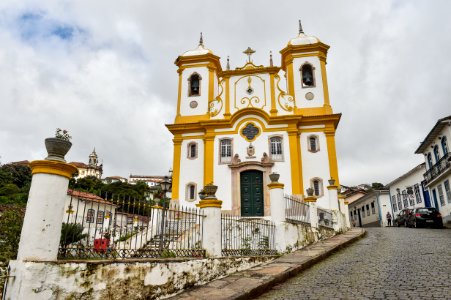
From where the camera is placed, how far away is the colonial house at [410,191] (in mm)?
29034

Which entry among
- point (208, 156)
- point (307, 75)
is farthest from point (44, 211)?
point (307, 75)

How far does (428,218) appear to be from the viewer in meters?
18.8

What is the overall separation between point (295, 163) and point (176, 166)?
6.60m

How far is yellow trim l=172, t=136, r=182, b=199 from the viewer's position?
18936 millimetres

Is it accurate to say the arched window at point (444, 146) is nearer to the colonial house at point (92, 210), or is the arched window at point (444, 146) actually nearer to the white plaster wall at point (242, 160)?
the white plaster wall at point (242, 160)

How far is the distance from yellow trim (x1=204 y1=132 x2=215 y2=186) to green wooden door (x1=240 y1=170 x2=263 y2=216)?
1724mm

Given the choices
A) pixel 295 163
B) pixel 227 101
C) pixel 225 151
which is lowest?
pixel 295 163

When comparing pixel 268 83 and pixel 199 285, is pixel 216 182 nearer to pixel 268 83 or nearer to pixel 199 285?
pixel 268 83

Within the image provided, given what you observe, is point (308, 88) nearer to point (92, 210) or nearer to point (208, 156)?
point (208, 156)

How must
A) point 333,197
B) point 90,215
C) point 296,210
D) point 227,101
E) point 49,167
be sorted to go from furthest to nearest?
point 227,101 → point 333,197 → point 296,210 → point 90,215 → point 49,167

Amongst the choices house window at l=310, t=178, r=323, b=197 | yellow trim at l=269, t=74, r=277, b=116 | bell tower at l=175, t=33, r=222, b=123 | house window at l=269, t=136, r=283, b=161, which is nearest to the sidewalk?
house window at l=310, t=178, r=323, b=197

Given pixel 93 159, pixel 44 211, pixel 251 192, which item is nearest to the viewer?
pixel 44 211

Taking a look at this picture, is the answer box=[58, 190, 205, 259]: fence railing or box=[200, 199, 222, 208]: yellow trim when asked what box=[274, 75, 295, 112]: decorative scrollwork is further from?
box=[58, 190, 205, 259]: fence railing

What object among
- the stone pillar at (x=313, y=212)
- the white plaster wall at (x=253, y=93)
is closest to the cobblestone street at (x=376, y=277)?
the stone pillar at (x=313, y=212)
